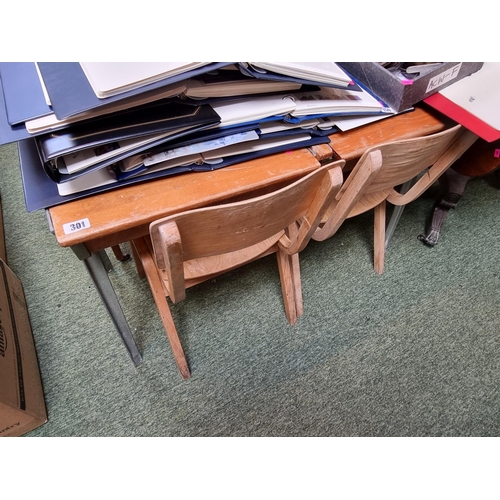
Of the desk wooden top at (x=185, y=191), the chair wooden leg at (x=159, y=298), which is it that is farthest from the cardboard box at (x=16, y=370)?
the desk wooden top at (x=185, y=191)

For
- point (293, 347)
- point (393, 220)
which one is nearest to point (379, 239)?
point (393, 220)

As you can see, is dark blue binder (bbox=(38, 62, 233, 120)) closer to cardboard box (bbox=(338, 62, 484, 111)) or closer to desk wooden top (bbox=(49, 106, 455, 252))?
desk wooden top (bbox=(49, 106, 455, 252))

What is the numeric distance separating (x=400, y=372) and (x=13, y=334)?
1.26 meters

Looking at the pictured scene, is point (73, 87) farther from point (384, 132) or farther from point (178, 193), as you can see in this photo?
point (384, 132)

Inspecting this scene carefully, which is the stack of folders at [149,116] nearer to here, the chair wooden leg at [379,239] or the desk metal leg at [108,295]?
the desk metal leg at [108,295]

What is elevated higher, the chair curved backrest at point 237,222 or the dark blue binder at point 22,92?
the dark blue binder at point 22,92

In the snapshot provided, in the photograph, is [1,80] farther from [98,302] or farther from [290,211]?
[98,302]

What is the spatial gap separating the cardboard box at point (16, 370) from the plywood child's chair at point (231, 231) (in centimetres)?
46

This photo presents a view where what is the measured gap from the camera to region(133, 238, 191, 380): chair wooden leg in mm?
976

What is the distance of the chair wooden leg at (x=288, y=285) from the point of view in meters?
1.20

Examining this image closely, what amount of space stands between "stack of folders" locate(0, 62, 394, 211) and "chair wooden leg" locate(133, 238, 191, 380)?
271mm

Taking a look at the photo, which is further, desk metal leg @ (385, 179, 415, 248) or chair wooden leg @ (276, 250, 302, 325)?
desk metal leg @ (385, 179, 415, 248)

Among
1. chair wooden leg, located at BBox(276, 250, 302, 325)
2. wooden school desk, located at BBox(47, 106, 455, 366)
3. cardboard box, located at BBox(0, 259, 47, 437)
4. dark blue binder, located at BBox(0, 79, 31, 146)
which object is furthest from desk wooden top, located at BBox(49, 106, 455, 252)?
cardboard box, located at BBox(0, 259, 47, 437)

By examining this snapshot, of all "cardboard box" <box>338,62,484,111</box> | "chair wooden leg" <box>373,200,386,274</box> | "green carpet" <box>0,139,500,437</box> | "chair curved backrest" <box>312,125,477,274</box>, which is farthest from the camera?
"chair wooden leg" <box>373,200,386,274</box>
